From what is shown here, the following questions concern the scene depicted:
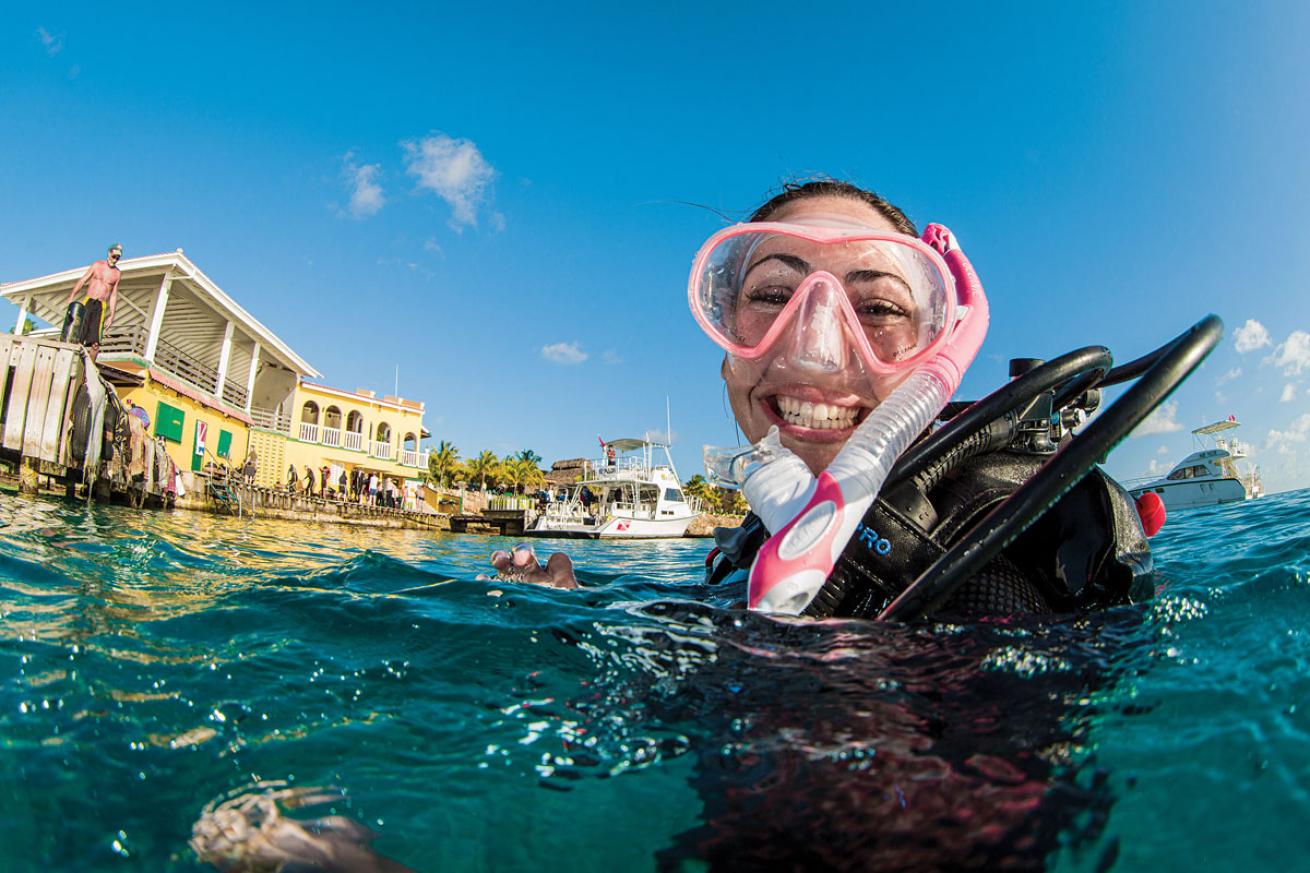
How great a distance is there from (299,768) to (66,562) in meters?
3.18

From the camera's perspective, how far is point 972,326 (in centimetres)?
208

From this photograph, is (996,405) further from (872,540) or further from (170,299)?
(170,299)

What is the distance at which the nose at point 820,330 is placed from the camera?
2004 millimetres

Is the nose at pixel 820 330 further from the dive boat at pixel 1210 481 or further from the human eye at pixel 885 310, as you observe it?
the dive boat at pixel 1210 481

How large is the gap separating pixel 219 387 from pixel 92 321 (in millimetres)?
7871

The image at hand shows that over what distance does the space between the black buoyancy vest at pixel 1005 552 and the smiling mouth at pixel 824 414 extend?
0.34 meters

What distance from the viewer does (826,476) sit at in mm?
1583

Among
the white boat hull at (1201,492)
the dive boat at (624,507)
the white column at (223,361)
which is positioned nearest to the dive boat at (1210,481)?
the white boat hull at (1201,492)

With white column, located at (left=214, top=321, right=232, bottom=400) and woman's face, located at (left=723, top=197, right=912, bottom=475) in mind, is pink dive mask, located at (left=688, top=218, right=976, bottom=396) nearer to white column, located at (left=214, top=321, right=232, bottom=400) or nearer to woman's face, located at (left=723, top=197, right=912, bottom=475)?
woman's face, located at (left=723, top=197, right=912, bottom=475)

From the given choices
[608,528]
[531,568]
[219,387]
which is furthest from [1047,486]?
[608,528]

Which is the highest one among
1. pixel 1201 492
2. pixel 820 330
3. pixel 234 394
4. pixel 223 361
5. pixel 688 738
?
pixel 223 361

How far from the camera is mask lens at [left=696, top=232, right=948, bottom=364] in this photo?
6.97 ft

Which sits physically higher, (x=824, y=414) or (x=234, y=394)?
(x=234, y=394)

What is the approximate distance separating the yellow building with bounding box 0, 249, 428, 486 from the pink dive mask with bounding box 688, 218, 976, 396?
14110mm
